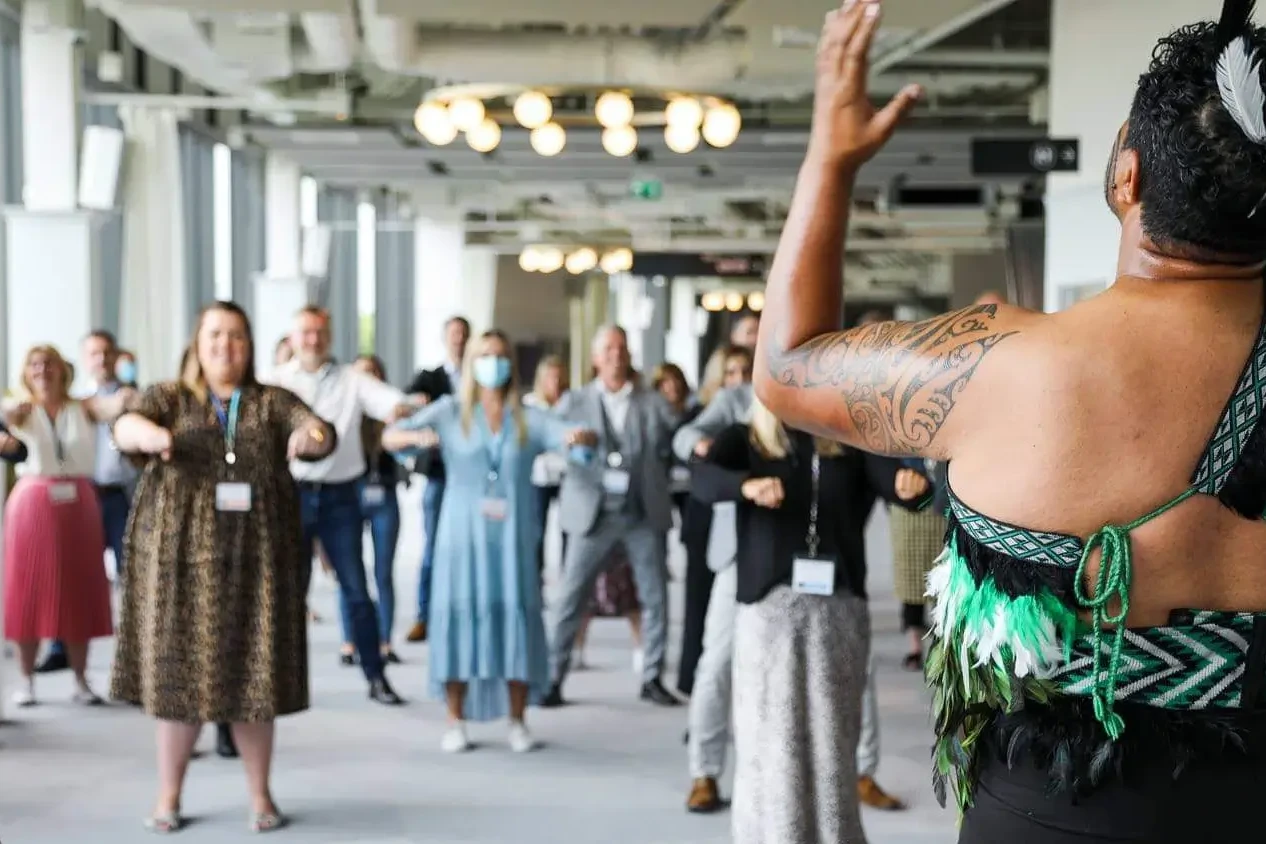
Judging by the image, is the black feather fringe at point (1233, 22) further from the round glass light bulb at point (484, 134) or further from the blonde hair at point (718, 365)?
the round glass light bulb at point (484, 134)

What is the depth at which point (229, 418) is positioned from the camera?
475 centimetres

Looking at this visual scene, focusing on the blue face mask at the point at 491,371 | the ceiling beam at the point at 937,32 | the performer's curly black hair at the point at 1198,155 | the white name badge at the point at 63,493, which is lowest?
the white name badge at the point at 63,493

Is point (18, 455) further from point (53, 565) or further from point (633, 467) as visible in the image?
point (633, 467)

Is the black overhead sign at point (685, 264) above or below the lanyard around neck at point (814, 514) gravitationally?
above

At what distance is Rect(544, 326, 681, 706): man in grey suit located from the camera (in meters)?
6.95

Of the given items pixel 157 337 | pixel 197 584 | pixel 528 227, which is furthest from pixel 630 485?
pixel 528 227

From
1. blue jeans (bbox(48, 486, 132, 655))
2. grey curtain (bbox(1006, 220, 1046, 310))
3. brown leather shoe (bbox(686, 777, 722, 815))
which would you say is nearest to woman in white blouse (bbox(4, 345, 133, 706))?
blue jeans (bbox(48, 486, 132, 655))

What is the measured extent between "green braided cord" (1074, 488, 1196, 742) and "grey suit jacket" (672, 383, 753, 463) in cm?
390

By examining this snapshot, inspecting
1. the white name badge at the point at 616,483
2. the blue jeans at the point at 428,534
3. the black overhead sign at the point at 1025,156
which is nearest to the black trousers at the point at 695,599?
the white name badge at the point at 616,483

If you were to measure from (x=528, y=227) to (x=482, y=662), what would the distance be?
20876 millimetres

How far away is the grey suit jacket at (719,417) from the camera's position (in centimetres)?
543

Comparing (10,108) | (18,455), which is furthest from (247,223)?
(18,455)

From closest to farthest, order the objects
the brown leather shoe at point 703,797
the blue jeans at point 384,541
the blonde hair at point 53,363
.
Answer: the brown leather shoe at point 703,797 → the blonde hair at point 53,363 → the blue jeans at point 384,541

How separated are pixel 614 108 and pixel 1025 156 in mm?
2589
